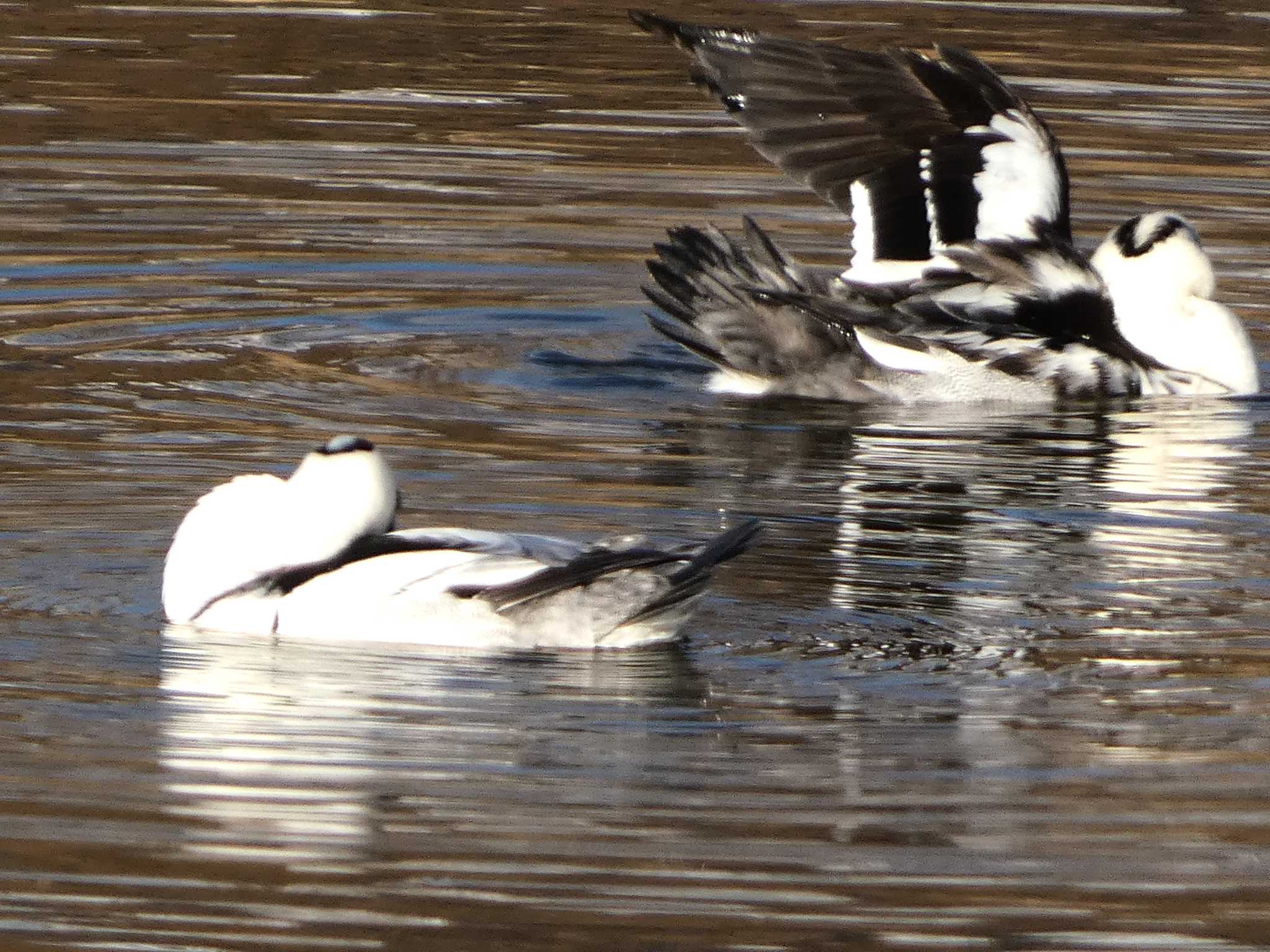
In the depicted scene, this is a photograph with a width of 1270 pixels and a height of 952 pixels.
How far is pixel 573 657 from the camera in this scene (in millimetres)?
6730

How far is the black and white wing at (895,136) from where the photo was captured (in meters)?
10.6

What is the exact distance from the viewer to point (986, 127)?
10602mm

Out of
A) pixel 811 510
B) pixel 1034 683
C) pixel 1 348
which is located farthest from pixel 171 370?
pixel 1034 683

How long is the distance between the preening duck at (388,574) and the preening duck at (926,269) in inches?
143

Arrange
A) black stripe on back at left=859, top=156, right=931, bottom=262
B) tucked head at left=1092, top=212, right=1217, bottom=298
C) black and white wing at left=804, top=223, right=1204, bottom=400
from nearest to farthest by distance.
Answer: black and white wing at left=804, top=223, right=1204, bottom=400 < black stripe on back at left=859, top=156, right=931, bottom=262 < tucked head at left=1092, top=212, right=1217, bottom=298

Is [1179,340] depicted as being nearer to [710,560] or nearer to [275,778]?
[710,560]

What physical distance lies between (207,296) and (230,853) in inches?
270

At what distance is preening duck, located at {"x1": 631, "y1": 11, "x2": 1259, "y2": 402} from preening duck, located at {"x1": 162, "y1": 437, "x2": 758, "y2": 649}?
3.64 meters

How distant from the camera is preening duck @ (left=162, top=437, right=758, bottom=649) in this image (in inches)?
260

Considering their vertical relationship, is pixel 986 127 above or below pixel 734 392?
above

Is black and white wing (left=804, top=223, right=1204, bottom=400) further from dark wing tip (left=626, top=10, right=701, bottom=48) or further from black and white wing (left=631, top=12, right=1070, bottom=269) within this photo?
dark wing tip (left=626, top=10, right=701, bottom=48)

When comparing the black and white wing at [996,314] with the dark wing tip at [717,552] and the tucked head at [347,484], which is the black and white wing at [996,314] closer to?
the dark wing tip at [717,552]

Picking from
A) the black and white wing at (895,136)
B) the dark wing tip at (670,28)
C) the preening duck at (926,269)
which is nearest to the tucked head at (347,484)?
the preening duck at (926,269)

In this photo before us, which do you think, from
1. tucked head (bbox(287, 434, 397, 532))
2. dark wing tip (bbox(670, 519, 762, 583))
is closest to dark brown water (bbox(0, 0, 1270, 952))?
dark wing tip (bbox(670, 519, 762, 583))
